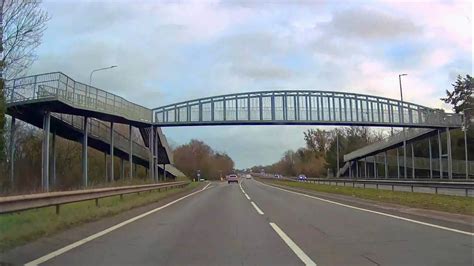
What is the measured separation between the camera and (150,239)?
464 inches

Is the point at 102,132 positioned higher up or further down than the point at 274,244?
higher up

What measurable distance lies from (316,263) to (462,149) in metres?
78.0

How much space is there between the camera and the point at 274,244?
10867 millimetres

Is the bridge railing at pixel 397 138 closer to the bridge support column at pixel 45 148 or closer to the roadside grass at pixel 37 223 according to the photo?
the bridge support column at pixel 45 148

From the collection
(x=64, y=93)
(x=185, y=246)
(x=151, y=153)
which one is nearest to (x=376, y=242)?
(x=185, y=246)

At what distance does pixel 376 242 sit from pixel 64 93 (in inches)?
1196

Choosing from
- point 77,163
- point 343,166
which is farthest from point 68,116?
point 343,166

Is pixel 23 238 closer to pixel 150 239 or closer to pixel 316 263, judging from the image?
pixel 150 239

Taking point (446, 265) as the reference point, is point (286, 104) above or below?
above

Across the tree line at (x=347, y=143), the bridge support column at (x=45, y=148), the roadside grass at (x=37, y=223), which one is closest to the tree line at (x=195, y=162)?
the tree line at (x=347, y=143)

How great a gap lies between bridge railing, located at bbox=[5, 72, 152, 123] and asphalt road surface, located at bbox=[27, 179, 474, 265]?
66.8 ft

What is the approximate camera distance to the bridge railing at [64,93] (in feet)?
114

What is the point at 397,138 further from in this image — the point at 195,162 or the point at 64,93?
the point at 195,162

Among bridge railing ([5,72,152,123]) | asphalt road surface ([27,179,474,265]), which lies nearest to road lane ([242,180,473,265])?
asphalt road surface ([27,179,474,265])
